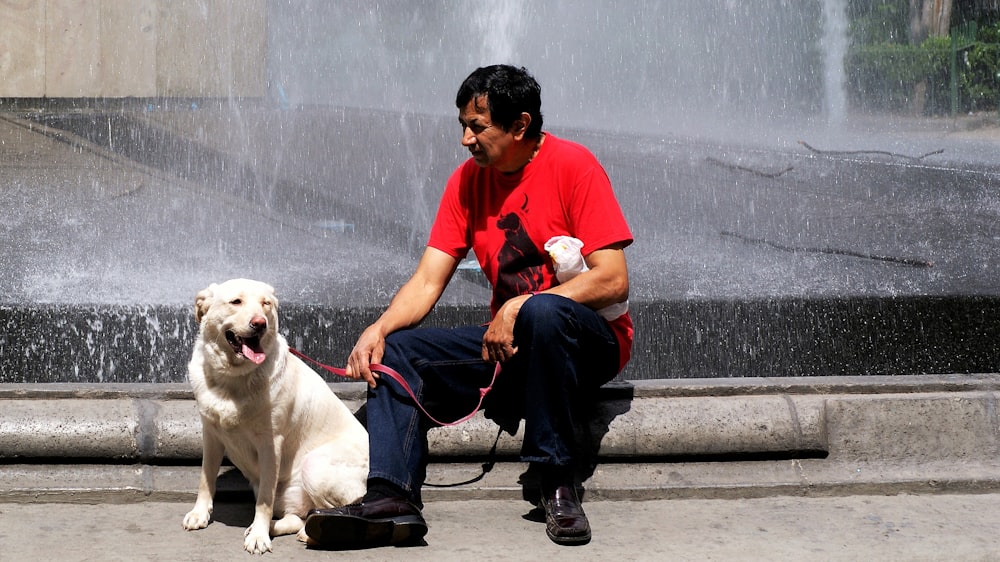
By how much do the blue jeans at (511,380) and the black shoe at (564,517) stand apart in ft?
0.32

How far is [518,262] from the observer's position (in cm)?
388

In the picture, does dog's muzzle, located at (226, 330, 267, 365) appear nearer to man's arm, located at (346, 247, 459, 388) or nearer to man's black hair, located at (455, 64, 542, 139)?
man's arm, located at (346, 247, 459, 388)

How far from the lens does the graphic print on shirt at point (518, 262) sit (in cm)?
387

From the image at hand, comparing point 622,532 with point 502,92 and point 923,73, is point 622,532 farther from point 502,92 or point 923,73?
point 923,73

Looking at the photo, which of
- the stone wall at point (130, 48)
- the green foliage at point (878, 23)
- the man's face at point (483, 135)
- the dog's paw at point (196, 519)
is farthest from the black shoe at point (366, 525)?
the green foliage at point (878, 23)

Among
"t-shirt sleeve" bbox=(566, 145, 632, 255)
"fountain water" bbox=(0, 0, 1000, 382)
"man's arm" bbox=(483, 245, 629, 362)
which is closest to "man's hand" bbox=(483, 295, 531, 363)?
"man's arm" bbox=(483, 245, 629, 362)

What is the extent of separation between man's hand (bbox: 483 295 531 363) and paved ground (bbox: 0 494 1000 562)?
559 millimetres

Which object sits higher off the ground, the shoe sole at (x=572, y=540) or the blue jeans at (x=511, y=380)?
the blue jeans at (x=511, y=380)

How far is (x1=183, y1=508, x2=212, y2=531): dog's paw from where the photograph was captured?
3480 mm

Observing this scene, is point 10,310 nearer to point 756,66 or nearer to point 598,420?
point 598,420

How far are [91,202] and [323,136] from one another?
406 cm

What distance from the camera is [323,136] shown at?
489 inches

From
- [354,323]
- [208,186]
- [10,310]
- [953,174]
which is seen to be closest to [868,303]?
[354,323]

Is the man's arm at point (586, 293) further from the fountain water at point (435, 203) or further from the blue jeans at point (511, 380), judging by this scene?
the fountain water at point (435, 203)
